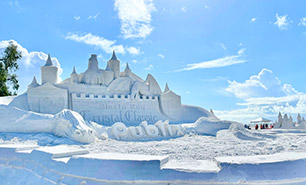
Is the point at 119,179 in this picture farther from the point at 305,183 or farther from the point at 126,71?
the point at 126,71

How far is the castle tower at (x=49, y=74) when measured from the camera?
36.2ft

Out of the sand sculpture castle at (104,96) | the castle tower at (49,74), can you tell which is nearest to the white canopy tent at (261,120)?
the sand sculpture castle at (104,96)

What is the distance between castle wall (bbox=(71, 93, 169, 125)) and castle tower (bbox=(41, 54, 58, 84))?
1.48 m

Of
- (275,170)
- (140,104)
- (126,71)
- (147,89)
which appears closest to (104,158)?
(275,170)

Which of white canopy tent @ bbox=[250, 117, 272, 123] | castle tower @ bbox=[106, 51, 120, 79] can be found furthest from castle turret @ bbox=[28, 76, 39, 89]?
white canopy tent @ bbox=[250, 117, 272, 123]

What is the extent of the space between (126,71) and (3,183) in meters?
10.6

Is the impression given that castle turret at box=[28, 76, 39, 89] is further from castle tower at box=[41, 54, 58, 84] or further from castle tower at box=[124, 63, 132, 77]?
castle tower at box=[124, 63, 132, 77]

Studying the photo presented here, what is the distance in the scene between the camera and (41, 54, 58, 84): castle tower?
11047mm

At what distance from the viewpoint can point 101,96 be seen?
11289mm

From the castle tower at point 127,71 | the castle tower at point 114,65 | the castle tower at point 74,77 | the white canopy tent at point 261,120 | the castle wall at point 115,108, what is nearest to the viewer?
the castle wall at point 115,108

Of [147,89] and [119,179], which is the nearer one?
[119,179]

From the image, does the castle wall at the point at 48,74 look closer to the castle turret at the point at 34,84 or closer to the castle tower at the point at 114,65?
the castle turret at the point at 34,84

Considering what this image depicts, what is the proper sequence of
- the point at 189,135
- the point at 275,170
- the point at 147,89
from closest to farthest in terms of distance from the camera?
the point at 275,170 < the point at 189,135 < the point at 147,89

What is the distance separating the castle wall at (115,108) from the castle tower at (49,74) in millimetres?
1477
